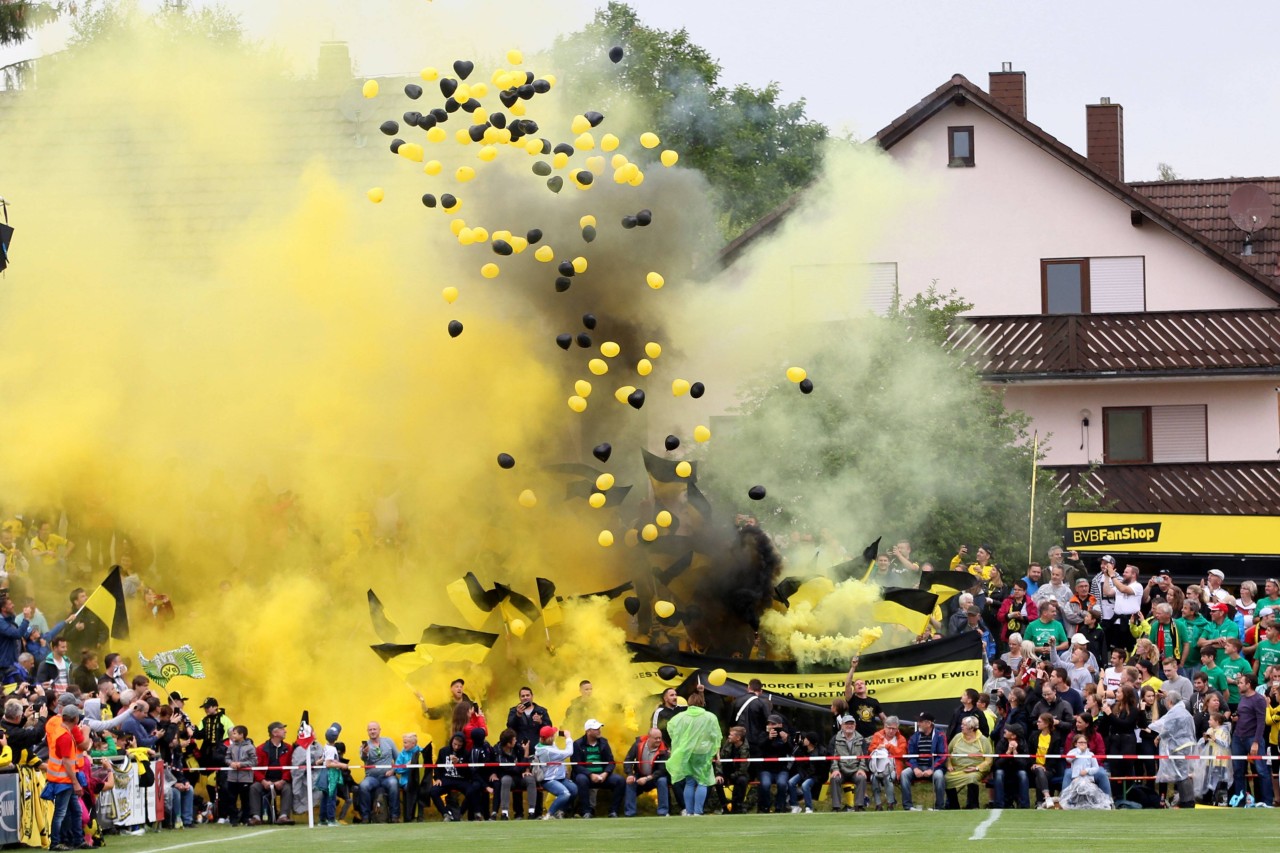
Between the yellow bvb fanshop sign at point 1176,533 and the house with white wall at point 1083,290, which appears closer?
the yellow bvb fanshop sign at point 1176,533

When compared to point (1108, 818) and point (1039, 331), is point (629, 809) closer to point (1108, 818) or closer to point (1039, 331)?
point (1108, 818)

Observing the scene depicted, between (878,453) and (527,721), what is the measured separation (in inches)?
320

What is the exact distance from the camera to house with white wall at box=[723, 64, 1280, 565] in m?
33.2

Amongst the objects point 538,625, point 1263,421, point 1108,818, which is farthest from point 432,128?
point 1263,421

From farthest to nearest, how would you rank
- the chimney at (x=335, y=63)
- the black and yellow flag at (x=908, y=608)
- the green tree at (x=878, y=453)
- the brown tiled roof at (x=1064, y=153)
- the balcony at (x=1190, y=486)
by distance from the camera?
the brown tiled roof at (x=1064, y=153) → the balcony at (x=1190, y=486) → the green tree at (x=878, y=453) → the chimney at (x=335, y=63) → the black and yellow flag at (x=908, y=608)

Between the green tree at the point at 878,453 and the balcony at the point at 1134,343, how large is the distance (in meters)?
4.45

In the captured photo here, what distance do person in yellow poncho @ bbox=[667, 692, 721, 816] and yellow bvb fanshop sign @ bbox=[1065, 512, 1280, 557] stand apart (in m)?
7.54

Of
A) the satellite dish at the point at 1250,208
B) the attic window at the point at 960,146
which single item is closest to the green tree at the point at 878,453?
the attic window at the point at 960,146

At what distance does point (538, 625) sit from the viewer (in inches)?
899

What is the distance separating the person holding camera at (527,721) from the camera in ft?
69.8

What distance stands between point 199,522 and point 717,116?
18.5 m

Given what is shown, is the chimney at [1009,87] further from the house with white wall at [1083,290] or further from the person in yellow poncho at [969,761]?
the person in yellow poncho at [969,761]

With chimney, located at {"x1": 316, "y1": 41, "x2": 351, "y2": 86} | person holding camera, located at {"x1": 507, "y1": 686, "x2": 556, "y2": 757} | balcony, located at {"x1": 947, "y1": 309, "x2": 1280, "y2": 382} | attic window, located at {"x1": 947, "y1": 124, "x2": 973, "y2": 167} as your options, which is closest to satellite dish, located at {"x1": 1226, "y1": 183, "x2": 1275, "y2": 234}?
balcony, located at {"x1": 947, "y1": 309, "x2": 1280, "y2": 382}

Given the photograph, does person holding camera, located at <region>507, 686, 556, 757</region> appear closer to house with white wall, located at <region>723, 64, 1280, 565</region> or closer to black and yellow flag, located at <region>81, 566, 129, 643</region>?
black and yellow flag, located at <region>81, 566, 129, 643</region>
